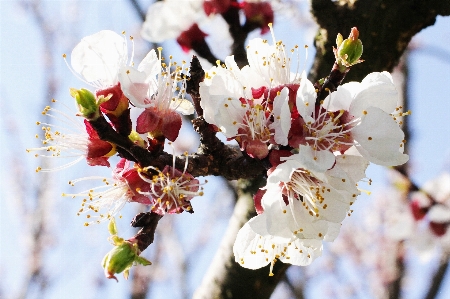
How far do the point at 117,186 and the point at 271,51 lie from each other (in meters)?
0.53

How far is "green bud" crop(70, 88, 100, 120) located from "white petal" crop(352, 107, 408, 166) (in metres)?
0.59

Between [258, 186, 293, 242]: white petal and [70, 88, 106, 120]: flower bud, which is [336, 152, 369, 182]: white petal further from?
[70, 88, 106, 120]: flower bud

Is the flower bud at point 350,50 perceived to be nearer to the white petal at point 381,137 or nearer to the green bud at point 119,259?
the white petal at point 381,137

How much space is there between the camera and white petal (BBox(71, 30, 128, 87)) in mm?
1160

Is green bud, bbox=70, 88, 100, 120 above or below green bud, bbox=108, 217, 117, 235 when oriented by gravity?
above

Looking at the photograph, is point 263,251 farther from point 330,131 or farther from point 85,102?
point 85,102

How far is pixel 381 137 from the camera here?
103 cm

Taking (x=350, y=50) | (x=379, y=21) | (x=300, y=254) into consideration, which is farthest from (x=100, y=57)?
(x=379, y=21)

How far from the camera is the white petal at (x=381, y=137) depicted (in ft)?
3.34

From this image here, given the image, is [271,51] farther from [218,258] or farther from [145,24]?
[218,258]

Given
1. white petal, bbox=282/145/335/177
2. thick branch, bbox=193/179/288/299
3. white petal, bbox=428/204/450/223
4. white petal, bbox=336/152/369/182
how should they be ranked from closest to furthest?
white petal, bbox=282/145/335/177, white petal, bbox=336/152/369/182, thick branch, bbox=193/179/288/299, white petal, bbox=428/204/450/223

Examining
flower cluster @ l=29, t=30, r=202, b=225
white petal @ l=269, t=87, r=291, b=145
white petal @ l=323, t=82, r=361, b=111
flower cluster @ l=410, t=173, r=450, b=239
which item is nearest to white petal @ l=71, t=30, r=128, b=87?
flower cluster @ l=29, t=30, r=202, b=225

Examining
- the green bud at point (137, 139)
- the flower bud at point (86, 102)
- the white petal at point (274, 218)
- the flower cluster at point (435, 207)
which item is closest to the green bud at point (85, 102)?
the flower bud at point (86, 102)

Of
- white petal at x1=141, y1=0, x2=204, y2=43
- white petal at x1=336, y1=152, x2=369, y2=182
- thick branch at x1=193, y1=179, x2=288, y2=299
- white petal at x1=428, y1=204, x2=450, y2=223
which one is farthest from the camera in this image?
white petal at x1=428, y1=204, x2=450, y2=223
